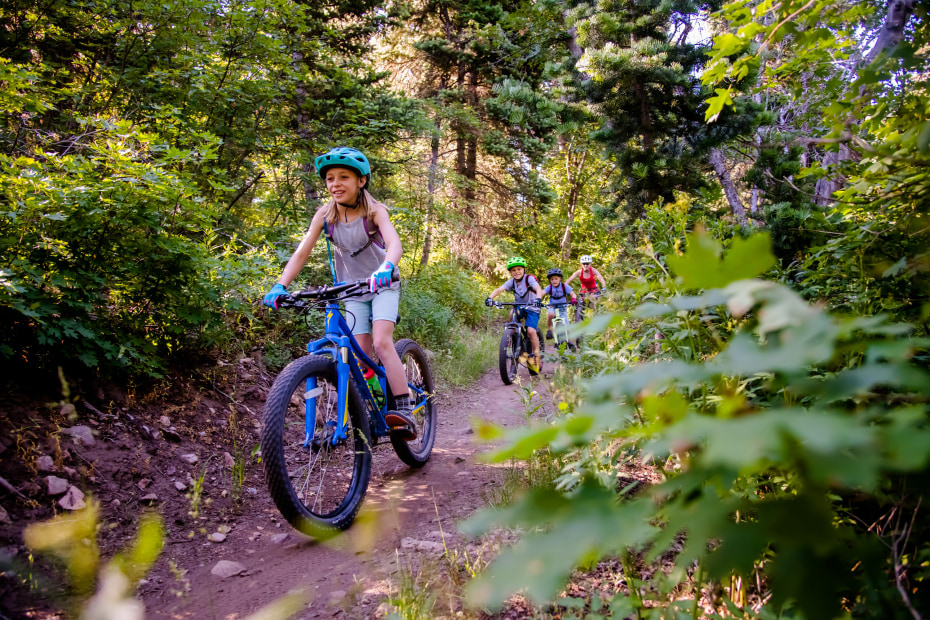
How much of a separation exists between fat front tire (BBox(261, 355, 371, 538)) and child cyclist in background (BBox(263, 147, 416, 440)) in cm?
47

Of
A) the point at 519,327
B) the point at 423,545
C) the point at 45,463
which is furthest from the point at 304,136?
the point at 423,545

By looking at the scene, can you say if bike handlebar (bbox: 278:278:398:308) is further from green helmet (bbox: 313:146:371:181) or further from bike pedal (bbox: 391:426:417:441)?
bike pedal (bbox: 391:426:417:441)

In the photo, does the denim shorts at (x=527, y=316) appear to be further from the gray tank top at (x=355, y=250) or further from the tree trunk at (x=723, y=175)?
the gray tank top at (x=355, y=250)

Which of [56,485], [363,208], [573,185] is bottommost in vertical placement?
[56,485]

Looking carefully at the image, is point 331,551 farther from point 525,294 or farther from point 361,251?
point 525,294

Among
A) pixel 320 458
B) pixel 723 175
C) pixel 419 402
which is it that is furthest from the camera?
pixel 723 175

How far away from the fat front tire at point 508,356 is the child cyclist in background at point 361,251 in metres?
4.60

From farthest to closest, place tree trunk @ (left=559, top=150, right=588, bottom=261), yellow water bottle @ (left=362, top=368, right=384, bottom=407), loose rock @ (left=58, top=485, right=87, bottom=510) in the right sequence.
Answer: tree trunk @ (left=559, top=150, right=588, bottom=261)
yellow water bottle @ (left=362, top=368, right=384, bottom=407)
loose rock @ (left=58, top=485, right=87, bottom=510)

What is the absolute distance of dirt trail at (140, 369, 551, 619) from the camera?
232cm

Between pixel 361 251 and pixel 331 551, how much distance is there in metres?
2.29

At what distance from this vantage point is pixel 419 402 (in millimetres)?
4531

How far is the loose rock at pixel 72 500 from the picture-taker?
2.88 m

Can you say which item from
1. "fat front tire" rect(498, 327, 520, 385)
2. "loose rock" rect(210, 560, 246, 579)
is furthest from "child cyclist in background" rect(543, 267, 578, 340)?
"loose rock" rect(210, 560, 246, 579)

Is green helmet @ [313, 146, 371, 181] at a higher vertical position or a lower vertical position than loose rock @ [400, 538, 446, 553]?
higher
